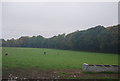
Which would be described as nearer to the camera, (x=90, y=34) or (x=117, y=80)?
(x=117, y=80)

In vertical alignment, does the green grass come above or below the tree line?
below

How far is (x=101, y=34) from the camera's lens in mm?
77188

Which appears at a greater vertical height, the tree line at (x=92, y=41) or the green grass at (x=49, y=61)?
the tree line at (x=92, y=41)

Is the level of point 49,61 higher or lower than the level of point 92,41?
lower

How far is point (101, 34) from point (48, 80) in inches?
2636

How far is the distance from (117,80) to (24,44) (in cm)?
12766

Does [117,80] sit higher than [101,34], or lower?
lower

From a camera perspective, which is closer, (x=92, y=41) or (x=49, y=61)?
(x=49, y=61)

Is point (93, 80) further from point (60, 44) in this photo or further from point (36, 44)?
point (36, 44)

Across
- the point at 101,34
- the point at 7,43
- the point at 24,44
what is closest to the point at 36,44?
the point at 24,44

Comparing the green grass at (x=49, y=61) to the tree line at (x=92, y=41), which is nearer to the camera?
the green grass at (x=49, y=61)

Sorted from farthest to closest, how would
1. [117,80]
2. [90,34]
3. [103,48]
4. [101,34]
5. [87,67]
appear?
[90,34], [101,34], [103,48], [87,67], [117,80]

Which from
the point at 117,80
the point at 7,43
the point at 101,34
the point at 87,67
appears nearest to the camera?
the point at 117,80

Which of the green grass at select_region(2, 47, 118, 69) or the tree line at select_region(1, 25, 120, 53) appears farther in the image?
the tree line at select_region(1, 25, 120, 53)
